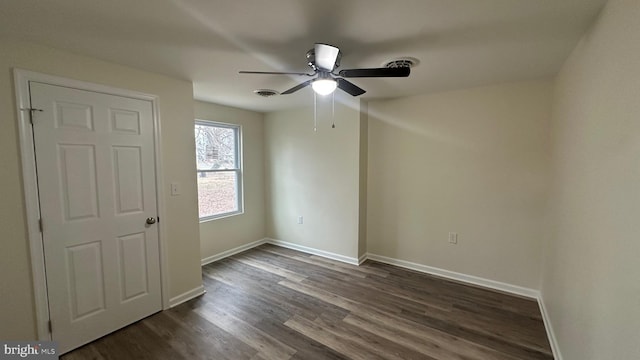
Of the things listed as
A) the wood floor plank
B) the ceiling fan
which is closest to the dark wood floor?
the wood floor plank

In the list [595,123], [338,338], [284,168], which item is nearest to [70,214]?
[338,338]

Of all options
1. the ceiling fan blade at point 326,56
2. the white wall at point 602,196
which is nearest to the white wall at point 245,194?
the ceiling fan blade at point 326,56

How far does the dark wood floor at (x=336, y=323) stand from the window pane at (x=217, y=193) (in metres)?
1.02

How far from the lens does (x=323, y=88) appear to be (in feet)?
5.89

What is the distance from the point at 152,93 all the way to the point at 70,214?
118 centimetres

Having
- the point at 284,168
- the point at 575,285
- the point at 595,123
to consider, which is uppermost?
the point at 595,123

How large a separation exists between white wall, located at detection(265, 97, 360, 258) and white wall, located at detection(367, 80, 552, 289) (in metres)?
0.32

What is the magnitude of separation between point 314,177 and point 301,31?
2461 millimetres

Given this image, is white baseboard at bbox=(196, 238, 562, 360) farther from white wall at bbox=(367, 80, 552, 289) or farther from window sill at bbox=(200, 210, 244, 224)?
window sill at bbox=(200, 210, 244, 224)

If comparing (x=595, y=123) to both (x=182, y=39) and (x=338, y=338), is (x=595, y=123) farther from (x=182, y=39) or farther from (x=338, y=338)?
(x=182, y=39)

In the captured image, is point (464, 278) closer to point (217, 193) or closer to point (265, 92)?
point (265, 92)

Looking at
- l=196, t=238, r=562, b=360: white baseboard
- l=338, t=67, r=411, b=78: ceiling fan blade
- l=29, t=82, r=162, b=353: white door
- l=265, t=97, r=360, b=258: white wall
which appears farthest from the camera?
l=265, t=97, r=360, b=258: white wall

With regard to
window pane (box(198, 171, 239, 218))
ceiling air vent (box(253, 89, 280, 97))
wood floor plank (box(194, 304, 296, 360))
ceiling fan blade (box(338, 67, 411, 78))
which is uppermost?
ceiling air vent (box(253, 89, 280, 97))

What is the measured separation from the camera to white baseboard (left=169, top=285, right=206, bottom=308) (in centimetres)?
258
